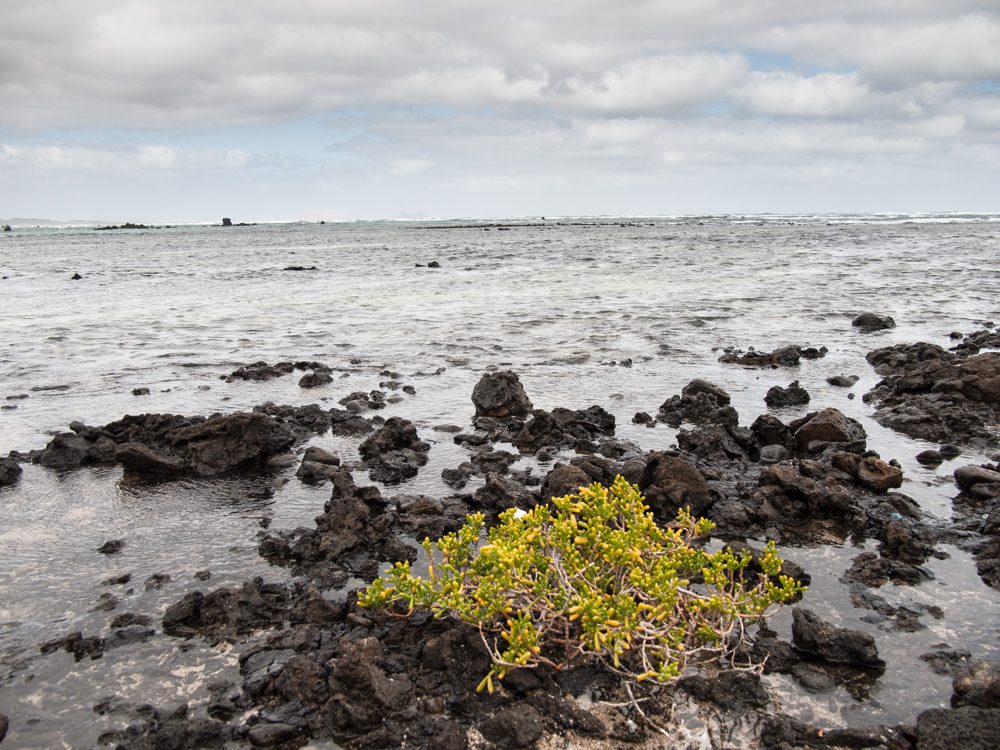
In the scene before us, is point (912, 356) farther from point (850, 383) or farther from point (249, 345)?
point (249, 345)

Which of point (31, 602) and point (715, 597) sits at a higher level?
point (715, 597)

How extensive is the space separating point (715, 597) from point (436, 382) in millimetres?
10550

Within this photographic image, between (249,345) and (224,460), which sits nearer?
(224,460)

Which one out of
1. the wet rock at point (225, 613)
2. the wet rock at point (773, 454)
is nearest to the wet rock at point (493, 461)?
the wet rock at point (773, 454)

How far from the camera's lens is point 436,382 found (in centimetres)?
1523

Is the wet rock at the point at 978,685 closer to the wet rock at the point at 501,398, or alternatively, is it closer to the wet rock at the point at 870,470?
the wet rock at the point at 870,470

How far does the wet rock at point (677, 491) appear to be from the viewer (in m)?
8.20

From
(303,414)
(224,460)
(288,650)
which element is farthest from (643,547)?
(303,414)

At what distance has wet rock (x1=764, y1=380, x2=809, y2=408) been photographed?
12859 millimetres

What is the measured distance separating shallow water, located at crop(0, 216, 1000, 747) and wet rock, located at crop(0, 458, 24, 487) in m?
0.25

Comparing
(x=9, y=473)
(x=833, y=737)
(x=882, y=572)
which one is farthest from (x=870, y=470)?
(x=9, y=473)

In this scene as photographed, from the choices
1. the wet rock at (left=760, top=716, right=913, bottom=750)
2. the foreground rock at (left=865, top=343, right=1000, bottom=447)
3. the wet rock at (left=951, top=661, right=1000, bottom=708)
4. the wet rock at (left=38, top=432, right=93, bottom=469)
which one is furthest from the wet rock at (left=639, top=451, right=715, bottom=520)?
the wet rock at (left=38, top=432, right=93, bottom=469)

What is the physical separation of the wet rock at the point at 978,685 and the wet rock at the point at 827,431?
500cm

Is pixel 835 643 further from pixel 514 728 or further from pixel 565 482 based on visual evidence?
pixel 565 482
